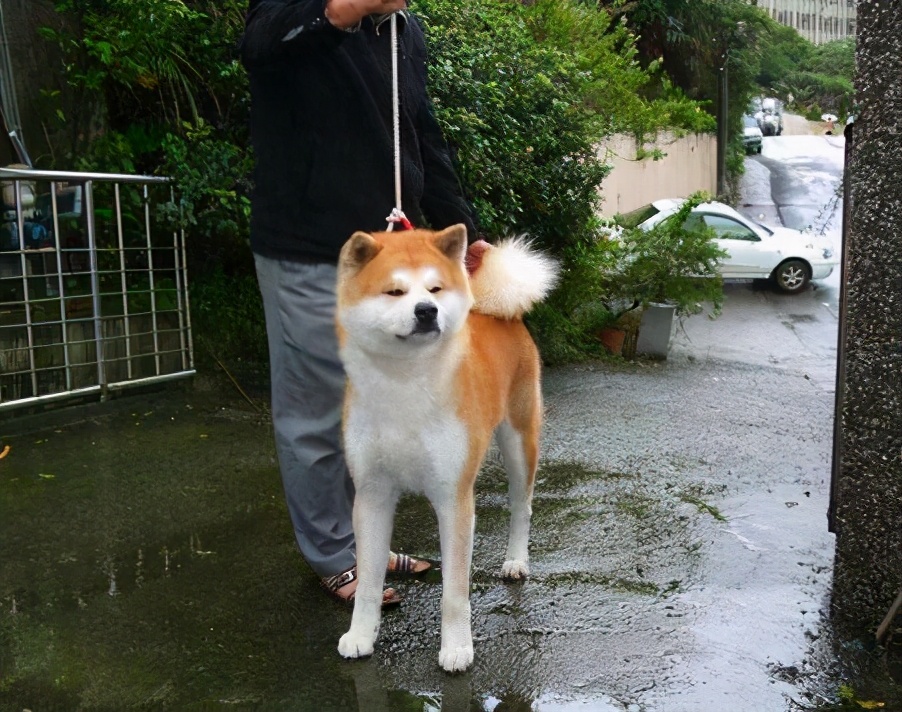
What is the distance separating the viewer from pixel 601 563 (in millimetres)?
3773

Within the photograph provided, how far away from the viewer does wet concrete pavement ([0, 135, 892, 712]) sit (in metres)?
2.82

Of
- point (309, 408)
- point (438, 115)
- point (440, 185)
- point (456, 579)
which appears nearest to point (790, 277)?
point (438, 115)

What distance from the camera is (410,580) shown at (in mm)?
3586

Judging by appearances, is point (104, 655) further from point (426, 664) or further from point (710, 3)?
point (710, 3)

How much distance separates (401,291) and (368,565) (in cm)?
95

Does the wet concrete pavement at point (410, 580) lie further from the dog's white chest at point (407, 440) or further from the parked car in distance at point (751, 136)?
the parked car in distance at point (751, 136)

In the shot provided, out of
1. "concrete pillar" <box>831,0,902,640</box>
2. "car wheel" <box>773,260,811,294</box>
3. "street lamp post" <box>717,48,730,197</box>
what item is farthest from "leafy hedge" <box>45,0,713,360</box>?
"street lamp post" <box>717,48,730,197</box>

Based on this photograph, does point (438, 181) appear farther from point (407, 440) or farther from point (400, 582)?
point (400, 582)

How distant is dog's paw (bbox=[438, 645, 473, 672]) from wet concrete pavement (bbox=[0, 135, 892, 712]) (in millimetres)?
33

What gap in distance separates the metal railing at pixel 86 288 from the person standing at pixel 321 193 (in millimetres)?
2642

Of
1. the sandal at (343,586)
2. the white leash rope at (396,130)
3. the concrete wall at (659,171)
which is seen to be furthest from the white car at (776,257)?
the sandal at (343,586)

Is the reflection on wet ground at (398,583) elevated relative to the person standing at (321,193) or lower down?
lower down

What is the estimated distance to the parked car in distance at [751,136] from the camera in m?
30.9

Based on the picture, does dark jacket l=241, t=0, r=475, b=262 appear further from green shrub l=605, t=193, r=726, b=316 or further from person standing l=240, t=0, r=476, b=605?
green shrub l=605, t=193, r=726, b=316
